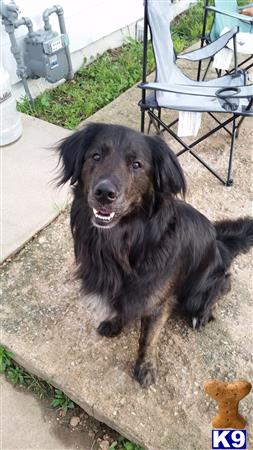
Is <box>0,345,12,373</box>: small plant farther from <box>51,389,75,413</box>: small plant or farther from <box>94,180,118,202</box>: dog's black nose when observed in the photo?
<box>94,180,118,202</box>: dog's black nose

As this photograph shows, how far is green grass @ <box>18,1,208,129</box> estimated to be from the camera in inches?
158

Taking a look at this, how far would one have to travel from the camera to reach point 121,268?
6.04ft

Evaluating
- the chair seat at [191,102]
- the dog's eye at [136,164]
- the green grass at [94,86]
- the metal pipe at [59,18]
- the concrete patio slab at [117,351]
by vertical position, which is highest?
the metal pipe at [59,18]

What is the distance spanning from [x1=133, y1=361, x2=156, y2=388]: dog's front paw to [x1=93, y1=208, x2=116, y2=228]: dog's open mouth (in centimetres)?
83

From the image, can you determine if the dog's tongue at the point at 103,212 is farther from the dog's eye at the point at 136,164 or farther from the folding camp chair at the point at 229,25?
the folding camp chair at the point at 229,25

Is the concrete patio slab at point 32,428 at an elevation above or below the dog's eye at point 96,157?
below

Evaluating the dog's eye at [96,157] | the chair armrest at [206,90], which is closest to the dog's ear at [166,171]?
the dog's eye at [96,157]

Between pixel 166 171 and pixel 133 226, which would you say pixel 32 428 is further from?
pixel 166 171

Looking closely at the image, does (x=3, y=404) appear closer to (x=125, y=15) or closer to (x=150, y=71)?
(x=150, y=71)

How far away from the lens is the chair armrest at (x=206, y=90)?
2.82 meters

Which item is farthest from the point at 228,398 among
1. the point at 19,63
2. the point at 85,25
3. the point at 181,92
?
the point at 85,25

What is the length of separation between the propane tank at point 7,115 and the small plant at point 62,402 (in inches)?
89.9

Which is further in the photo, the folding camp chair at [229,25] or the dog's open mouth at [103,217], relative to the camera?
the folding camp chair at [229,25]

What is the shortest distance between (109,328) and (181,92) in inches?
67.6
